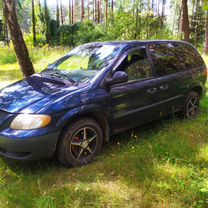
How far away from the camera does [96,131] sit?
4090 millimetres

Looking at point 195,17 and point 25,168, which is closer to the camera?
point 25,168

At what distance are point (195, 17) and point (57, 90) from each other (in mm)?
27566

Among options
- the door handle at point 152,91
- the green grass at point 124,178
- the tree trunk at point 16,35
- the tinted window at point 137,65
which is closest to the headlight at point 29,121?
the green grass at point 124,178

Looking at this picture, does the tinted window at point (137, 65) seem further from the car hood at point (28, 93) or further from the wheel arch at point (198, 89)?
the wheel arch at point (198, 89)

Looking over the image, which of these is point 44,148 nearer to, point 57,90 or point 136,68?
point 57,90

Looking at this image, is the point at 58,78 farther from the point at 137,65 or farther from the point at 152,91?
the point at 152,91

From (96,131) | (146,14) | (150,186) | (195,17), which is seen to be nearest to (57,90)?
(96,131)

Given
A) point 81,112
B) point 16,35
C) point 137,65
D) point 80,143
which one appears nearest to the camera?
point 81,112

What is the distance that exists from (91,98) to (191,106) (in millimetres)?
2848

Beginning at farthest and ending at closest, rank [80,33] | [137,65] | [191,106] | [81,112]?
1. [80,33]
2. [191,106]
3. [137,65]
4. [81,112]

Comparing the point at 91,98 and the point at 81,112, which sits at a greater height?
the point at 91,98

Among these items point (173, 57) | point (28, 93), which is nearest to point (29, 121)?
point (28, 93)

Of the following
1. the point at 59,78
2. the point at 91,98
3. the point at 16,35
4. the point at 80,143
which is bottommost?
the point at 80,143

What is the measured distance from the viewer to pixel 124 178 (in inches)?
141
